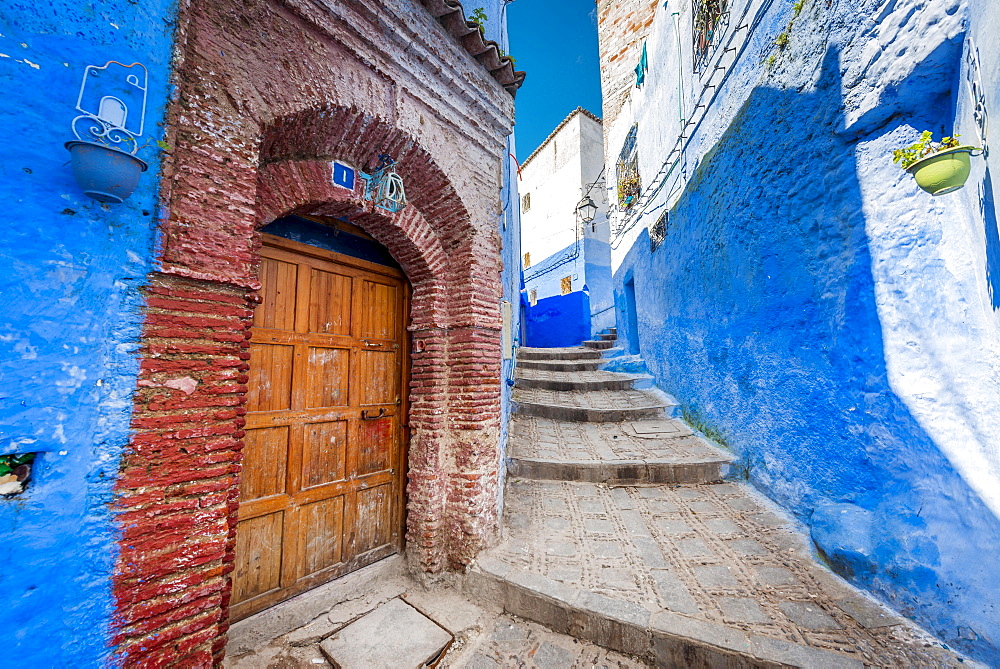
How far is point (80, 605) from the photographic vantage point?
139 cm

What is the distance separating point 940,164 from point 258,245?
343 centimetres

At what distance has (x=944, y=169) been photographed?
1681mm

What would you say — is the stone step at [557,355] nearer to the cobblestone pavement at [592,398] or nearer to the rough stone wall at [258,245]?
the cobblestone pavement at [592,398]

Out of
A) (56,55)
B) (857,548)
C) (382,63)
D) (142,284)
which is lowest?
(857,548)

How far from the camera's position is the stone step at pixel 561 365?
816 centimetres

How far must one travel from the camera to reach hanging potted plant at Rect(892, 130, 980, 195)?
1.66m

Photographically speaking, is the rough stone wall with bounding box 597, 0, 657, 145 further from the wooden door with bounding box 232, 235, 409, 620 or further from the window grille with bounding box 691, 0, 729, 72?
the wooden door with bounding box 232, 235, 409, 620

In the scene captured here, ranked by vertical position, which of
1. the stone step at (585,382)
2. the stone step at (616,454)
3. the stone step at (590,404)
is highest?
the stone step at (585,382)

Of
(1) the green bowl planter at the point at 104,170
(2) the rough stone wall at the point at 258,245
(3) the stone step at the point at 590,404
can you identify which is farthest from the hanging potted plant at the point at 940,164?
(3) the stone step at the point at 590,404

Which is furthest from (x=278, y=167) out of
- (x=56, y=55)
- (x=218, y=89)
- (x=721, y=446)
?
(x=721, y=446)

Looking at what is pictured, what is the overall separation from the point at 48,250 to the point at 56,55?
77 centimetres

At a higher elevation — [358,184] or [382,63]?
[382,63]

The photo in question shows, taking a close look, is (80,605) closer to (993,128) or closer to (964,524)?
(964,524)

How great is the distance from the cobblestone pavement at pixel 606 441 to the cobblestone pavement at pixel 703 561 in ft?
1.28
